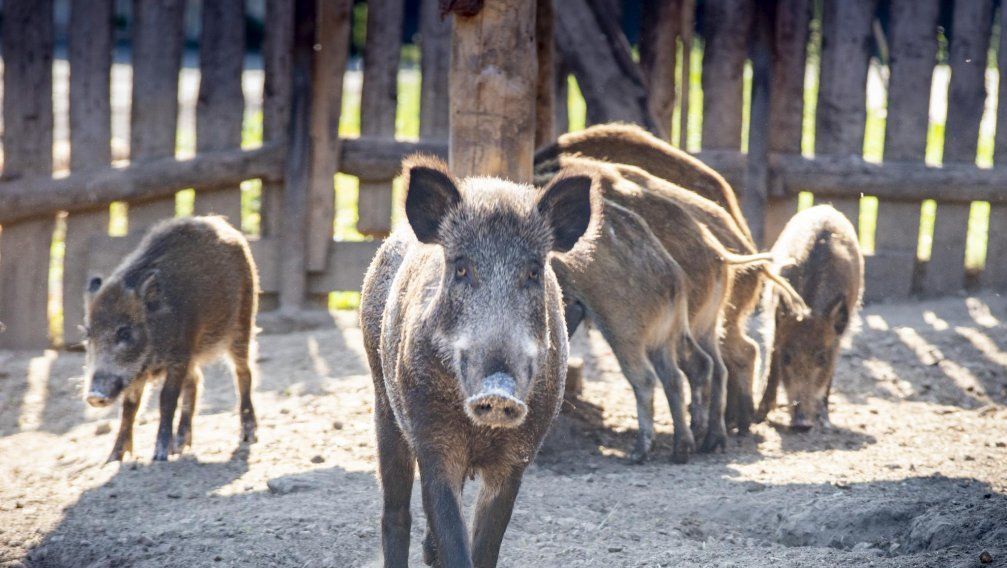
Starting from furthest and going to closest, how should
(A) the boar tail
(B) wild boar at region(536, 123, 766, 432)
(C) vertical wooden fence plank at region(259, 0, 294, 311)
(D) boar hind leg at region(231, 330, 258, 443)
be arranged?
(C) vertical wooden fence plank at region(259, 0, 294, 311) → (B) wild boar at region(536, 123, 766, 432) → (D) boar hind leg at region(231, 330, 258, 443) → (A) the boar tail

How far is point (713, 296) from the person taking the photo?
6418mm

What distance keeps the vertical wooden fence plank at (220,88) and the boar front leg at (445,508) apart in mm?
5038

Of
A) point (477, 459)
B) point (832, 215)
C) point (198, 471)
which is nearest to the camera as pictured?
point (477, 459)

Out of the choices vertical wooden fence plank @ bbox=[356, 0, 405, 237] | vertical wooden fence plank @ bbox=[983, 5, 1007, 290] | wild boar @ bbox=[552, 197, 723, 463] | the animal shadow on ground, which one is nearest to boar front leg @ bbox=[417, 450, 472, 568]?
the animal shadow on ground

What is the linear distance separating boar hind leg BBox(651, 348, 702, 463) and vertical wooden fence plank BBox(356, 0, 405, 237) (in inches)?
118

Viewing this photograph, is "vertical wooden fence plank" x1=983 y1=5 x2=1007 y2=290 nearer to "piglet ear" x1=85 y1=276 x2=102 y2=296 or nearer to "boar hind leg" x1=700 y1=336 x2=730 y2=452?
"boar hind leg" x1=700 y1=336 x2=730 y2=452

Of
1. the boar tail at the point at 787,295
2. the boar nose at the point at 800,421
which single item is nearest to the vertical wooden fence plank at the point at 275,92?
the boar tail at the point at 787,295

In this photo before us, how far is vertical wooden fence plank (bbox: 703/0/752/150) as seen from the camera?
870 centimetres

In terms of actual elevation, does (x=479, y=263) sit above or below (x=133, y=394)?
above

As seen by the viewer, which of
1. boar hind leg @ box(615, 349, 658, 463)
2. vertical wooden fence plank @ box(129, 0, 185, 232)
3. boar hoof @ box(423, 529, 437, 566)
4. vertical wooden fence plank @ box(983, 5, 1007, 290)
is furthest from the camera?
vertical wooden fence plank @ box(983, 5, 1007, 290)

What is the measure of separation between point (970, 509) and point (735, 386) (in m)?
2.60

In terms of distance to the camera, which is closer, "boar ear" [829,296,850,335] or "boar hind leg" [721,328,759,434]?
Result: "boar hind leg" [721,328,759,434]

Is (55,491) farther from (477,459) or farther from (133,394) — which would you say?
(477,459)

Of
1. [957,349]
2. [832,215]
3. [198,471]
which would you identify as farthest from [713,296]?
[198,471]
